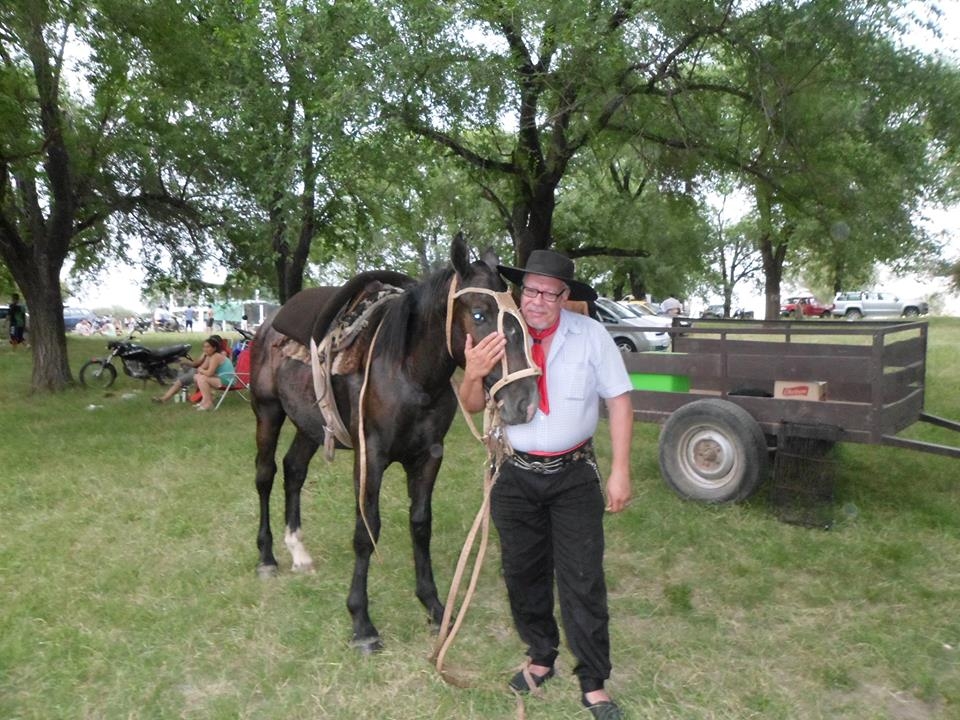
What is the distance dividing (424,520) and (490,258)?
1455mm

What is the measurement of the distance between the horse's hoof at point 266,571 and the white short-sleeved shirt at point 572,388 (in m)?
2.41

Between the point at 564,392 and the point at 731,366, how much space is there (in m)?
3.36

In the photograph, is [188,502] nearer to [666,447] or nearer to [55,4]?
[666,447]

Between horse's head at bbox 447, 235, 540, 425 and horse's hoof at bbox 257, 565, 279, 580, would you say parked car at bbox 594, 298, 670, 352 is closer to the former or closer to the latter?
horse's hoof at bbox 257, 565, 279, 580

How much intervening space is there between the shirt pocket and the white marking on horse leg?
2589 millimetres

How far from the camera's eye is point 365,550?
357cm

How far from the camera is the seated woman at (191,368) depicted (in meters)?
10.6

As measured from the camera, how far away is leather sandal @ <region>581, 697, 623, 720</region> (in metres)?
2.82

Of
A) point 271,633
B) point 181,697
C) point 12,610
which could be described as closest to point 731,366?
point 271,633

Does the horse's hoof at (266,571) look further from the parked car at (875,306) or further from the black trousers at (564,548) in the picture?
the parked car at (875,306)

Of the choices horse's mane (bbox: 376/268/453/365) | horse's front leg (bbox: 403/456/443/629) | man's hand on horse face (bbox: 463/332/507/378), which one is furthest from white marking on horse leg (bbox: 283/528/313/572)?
man's hand on horse face (bbox: 463/332/507/378)

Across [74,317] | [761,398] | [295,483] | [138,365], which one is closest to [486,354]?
[295,483]

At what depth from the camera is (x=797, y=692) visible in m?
3.10

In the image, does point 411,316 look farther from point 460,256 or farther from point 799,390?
point 799,390
